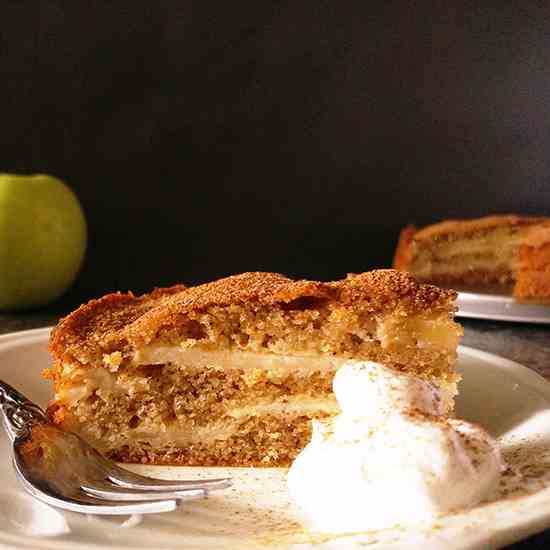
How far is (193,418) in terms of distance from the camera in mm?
1440

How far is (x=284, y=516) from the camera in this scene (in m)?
1.13

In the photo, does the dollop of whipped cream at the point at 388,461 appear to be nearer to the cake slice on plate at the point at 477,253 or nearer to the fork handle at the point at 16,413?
the fork handle at the point at 16,413

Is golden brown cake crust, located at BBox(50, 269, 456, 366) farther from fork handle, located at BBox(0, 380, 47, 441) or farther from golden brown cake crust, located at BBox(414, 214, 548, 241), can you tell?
golden brown cake crust, located at BBox(414, 214, 548, 241)

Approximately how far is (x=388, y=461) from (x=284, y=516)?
18 centimetres

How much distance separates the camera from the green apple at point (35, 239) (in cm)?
221

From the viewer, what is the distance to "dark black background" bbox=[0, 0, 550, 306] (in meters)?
2.62

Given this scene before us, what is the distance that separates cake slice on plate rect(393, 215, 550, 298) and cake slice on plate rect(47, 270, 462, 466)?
1.24m

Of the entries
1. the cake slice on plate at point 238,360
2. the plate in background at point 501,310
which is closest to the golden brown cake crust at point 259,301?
the cake slice on plate at point 238,360

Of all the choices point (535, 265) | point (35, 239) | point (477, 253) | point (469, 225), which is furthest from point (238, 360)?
point (477, 253)

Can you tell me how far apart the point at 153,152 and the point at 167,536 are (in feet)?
6.11

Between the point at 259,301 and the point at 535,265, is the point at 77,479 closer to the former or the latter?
the point at 259,301

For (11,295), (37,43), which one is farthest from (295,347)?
(37,43)

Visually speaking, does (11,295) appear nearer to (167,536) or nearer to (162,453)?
(162,453)

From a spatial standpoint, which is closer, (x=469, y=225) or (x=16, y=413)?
(x=16, y=413)
